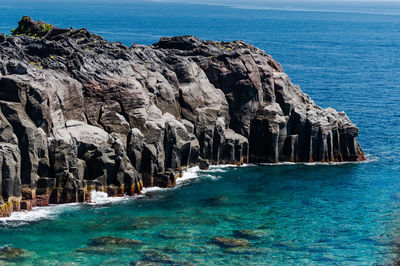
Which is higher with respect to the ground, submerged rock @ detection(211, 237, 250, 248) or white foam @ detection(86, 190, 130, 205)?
white foam @ detection(86, 190, 130, 205)

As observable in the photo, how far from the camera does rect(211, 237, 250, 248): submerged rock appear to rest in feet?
215

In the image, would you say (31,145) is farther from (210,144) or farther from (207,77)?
(207,77)

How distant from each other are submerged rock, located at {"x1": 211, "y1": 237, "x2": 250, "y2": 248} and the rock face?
17580mm

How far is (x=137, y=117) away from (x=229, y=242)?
1064 inches

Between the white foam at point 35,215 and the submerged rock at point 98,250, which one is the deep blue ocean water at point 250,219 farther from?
the submerged rock at point 98,250

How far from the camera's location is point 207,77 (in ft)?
339

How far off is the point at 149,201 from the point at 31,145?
16007mm

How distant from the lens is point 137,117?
86438 mm

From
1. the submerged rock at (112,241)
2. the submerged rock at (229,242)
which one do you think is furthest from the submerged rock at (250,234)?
the submerged rock at (112,241)

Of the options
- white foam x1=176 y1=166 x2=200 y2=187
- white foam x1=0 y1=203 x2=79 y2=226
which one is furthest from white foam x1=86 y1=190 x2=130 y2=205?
white foam x1=176 y1=166 x2=200 y2=187

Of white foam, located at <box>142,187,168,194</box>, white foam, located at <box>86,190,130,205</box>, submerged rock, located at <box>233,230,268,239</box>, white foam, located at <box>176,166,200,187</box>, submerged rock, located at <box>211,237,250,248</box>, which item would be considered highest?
white foam, located at <box>176,166,200,187</box>

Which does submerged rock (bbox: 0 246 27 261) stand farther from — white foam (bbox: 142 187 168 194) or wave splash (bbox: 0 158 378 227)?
white foam (bbox: 142 187 168 194)

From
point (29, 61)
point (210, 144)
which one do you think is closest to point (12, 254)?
point (29, 61)

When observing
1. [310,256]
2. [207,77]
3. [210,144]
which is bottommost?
[310,256]
